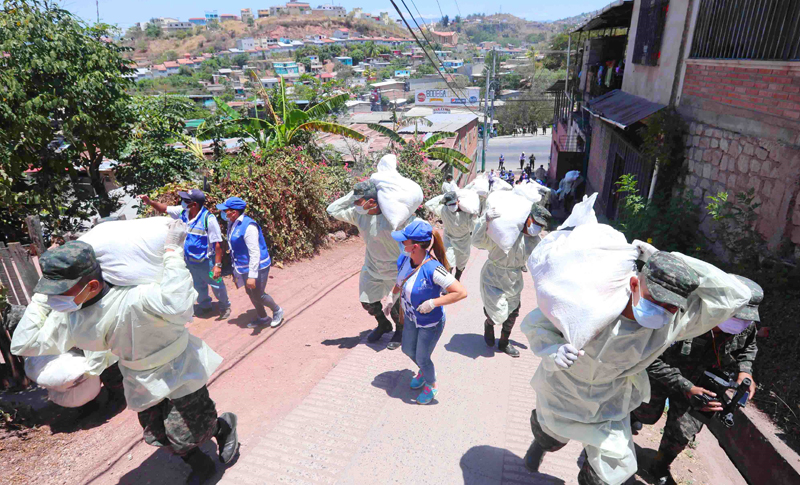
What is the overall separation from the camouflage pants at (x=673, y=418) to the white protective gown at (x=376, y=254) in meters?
2.45

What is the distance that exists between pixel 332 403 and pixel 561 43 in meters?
62.1

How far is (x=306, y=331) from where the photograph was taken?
17.4ft

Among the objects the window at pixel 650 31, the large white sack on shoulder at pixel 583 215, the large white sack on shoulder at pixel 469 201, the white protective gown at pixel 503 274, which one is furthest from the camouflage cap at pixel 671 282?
the window at pixel 650 31

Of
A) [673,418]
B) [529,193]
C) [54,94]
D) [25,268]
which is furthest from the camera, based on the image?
[54,94]

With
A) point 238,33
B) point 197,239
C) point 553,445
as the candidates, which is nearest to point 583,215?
point 553,445

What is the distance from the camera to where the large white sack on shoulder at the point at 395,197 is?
4.18 meters

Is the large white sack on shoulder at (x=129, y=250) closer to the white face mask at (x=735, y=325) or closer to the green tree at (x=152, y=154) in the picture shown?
the white face mask at (x=735, y=325)

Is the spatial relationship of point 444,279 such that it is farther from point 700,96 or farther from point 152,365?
point 700,96

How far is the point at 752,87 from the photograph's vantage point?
5320 millimetres

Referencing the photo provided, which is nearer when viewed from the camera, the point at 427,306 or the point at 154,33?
the point at 427,306

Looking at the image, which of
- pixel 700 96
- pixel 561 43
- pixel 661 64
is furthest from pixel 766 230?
pixel 561 43

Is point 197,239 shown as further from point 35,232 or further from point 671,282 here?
point 671,282

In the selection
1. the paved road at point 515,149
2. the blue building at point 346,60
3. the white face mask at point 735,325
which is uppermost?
the blue building at point 346,60

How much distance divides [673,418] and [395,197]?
279 centimetres
